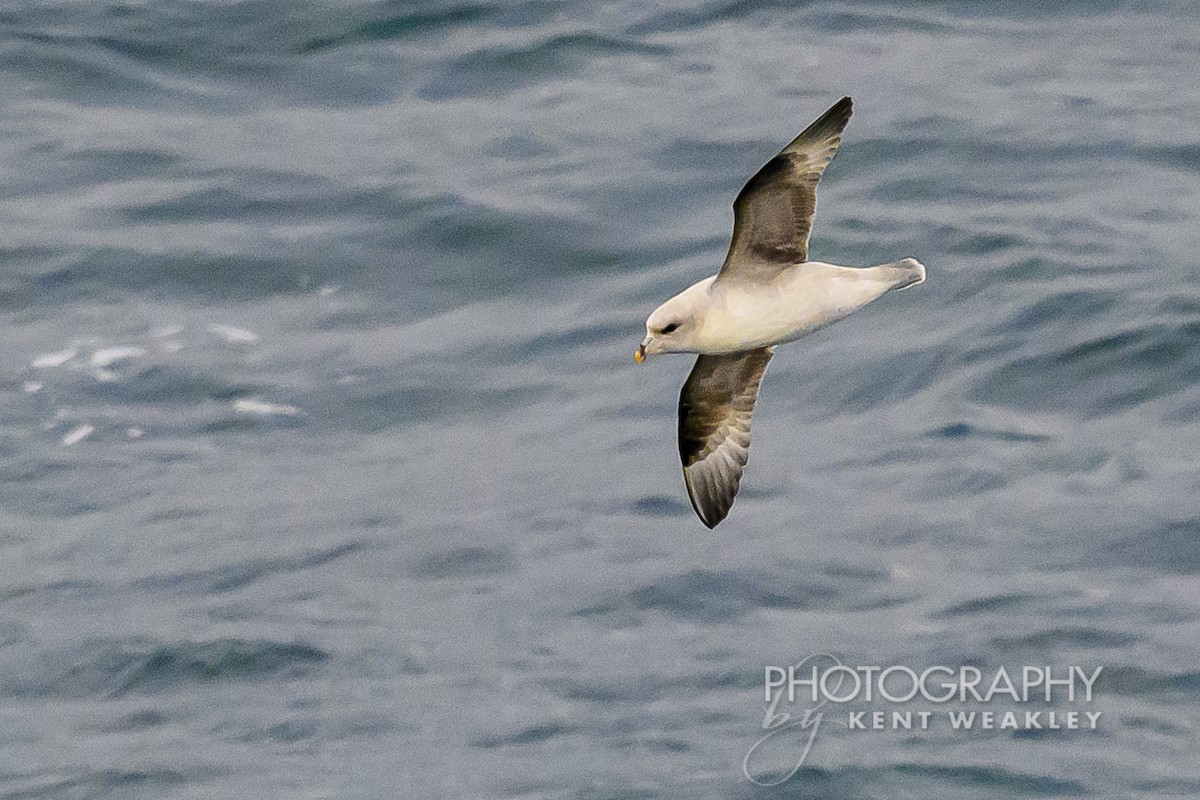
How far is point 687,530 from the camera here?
17.0m

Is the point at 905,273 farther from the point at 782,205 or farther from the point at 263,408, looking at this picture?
the point at 263,408

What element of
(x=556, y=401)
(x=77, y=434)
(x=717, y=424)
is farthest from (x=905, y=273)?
(x=77, y=434)

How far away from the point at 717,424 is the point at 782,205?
202 centimetres

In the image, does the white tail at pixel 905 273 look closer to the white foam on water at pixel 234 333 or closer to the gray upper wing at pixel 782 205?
the gray upper wing at pixel 782 205

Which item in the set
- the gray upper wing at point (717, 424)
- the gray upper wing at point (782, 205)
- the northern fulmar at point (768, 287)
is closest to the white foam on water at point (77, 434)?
the gray upper wing at point (717, 424)

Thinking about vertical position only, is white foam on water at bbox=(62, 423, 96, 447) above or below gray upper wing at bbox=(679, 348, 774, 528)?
below

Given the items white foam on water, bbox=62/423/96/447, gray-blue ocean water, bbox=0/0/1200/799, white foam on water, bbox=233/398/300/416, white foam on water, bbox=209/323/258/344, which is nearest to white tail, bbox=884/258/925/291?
gray-blue ocean water, bbox=0/0/1200/799

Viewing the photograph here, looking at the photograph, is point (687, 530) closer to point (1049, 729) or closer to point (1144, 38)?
point (1049, 729)

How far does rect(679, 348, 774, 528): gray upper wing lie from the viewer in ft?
40.4

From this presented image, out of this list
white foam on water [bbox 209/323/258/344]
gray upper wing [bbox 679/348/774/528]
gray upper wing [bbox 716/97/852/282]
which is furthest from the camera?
white foam on water [bbox 209/323/258/344]

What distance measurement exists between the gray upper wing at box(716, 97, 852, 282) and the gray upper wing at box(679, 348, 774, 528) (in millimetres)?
1469

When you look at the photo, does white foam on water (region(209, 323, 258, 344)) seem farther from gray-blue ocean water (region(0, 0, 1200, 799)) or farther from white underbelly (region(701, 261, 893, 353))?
white underbelly (region(701, 261, 893, 353))

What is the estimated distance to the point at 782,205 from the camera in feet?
34.9

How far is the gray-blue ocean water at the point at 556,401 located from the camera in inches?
617
